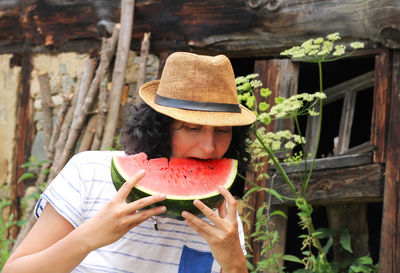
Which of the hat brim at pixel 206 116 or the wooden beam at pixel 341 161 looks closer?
the hat brim at pixel 206 116

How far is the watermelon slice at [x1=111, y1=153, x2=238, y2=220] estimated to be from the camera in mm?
2174

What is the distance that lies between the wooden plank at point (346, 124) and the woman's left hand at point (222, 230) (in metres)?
3.40

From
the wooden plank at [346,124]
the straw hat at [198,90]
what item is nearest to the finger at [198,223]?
the straw hat at [198,90]

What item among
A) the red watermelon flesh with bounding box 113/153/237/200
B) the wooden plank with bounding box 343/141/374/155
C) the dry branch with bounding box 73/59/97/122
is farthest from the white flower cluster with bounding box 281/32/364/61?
the dry branch with bounding box 73/59/97/122

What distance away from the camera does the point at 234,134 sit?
2.84m

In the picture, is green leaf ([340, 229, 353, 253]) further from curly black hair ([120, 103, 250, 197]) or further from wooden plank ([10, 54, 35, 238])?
wooden plank ([10, 54, 35, 238])

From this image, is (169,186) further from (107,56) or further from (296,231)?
(296,231)

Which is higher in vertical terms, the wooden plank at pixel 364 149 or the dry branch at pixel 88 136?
the wooden plank at pixel 364 149

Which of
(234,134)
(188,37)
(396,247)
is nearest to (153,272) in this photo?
(234,134)

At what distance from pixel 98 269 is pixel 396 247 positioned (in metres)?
2.93

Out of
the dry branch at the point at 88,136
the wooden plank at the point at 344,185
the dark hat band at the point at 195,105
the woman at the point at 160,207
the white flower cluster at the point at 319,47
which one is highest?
the white flower cluster at the point at 319,47

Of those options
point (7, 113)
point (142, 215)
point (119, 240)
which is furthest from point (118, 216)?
point (7, 113)

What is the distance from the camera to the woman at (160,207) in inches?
82.1

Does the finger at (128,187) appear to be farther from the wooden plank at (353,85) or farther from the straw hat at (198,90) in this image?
the wooden plank at (353,85)
